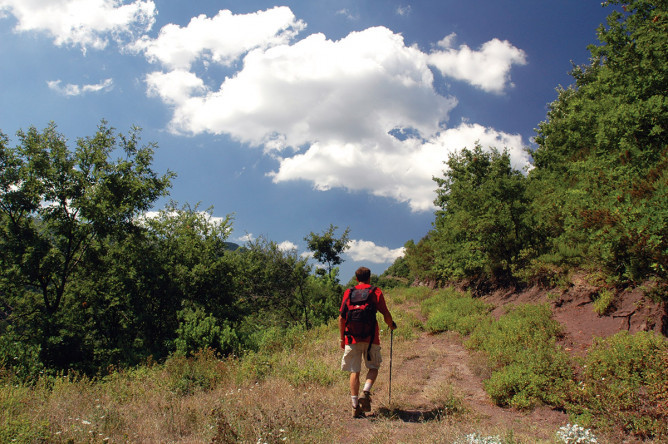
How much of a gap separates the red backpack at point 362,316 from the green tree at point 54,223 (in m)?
12.5

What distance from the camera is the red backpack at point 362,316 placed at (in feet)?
16.5

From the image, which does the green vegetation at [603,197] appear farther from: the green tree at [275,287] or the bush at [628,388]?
the green tree at [275,287]

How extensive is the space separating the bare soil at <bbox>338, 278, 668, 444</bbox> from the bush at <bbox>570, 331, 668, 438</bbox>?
0.81ft

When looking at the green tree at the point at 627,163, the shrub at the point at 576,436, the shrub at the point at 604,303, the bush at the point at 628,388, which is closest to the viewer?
the shrub at the point at 576,436

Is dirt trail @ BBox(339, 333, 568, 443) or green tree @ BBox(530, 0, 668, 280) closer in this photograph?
dirt trail @ BBox(339, 333, 568, 443)

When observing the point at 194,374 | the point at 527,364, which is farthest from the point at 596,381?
the point at 194,374

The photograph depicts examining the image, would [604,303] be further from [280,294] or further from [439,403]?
[280,294]

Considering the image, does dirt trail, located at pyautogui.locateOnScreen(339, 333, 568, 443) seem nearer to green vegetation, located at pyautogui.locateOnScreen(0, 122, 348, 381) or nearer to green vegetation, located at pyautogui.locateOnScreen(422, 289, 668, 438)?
green vegetation, located at pyautogui.locateOnScreen(422, 289, 668, 438)

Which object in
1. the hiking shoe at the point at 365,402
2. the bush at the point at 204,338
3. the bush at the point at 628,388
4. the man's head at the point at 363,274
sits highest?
the man's head at the point at 363,274

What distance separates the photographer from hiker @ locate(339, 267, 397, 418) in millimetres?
4957

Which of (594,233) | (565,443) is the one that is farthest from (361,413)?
(594,233)

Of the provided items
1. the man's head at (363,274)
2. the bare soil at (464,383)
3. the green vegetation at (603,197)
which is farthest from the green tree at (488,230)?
the man's head at (363,274)

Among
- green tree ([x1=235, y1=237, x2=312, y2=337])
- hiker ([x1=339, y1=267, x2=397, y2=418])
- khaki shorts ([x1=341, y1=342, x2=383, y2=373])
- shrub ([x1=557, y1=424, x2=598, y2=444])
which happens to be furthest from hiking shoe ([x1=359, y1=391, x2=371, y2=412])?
green tree ([x1=235, y1=237, x2=312, y2=337])

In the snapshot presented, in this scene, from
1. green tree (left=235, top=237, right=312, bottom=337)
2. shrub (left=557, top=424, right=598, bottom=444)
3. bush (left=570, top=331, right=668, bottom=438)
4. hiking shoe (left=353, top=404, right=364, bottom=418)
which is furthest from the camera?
green tree (left=235, top=237, right=312, bottom=337)
